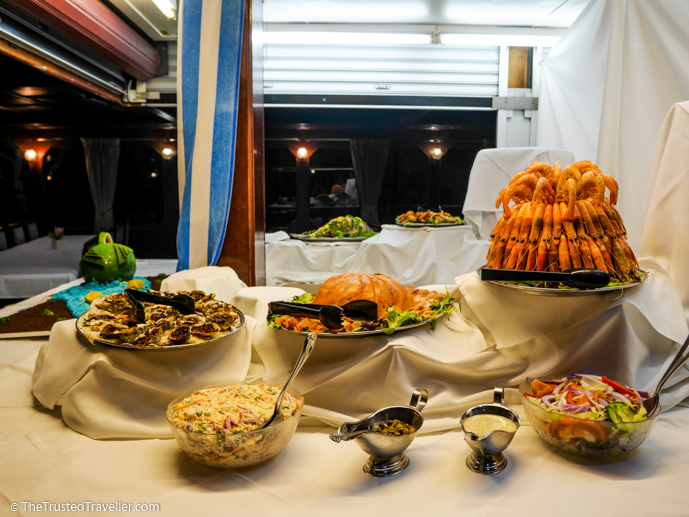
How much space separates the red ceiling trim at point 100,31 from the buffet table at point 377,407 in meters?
3.22

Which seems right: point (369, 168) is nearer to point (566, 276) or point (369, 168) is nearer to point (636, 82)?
point (636, 82)

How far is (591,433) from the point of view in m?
1.56

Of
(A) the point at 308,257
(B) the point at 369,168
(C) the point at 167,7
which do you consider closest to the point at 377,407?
(A) the point at 308,257

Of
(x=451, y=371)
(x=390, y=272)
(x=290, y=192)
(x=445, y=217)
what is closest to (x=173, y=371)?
(x=451, y=371)

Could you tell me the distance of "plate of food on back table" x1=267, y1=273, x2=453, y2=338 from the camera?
6.43ft

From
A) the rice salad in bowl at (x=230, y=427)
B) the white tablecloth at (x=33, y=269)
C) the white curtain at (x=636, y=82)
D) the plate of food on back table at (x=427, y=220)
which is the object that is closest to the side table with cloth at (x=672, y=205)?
the white curtain at (x=636, y=82)

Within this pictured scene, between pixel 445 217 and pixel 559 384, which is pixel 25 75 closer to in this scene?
pixel 445 217

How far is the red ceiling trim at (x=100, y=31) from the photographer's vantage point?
4152mm

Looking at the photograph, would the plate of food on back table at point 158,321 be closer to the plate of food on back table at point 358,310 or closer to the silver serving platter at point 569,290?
the plate of food on back table at point 358,310

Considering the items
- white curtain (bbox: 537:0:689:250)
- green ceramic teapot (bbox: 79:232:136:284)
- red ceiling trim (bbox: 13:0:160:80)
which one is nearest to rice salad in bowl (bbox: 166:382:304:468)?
green ceramic teapot (bbox: 79:232:136:284)

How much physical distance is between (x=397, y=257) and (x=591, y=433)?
397 centimetres

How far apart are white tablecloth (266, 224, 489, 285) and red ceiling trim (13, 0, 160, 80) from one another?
2700 millimetres

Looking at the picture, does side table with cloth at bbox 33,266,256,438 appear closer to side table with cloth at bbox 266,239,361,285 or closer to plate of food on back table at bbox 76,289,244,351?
plate of food on back table at bbox 76,289,244,351

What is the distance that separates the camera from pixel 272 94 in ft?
23.5
